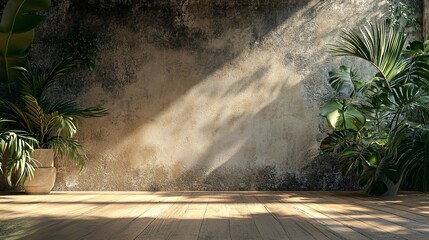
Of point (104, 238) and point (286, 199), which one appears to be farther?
point (286, 199)

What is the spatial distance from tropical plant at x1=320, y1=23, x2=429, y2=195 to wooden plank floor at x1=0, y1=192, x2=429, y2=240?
0.31m

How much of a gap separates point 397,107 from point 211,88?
2130 millimetres

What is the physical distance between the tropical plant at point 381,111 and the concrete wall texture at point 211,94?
64 cm

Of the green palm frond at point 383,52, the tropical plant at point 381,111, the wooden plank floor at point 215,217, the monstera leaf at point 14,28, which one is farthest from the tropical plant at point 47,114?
the green palm frond at point 383,52

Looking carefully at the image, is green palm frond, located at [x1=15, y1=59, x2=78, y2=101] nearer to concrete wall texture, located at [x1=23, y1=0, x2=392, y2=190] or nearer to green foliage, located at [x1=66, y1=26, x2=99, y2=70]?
green foliage, located at [x1=66, y1=26, x2=99, y2=70]

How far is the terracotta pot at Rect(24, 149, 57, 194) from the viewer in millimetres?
5922

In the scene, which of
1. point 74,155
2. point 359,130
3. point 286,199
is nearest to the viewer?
point 286,199

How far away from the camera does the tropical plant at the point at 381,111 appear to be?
5.17 meters

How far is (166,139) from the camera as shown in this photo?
6.48 metres

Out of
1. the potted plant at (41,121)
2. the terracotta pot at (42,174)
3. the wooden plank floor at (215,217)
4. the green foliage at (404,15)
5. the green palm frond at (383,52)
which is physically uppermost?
the green foliage at (404,15)

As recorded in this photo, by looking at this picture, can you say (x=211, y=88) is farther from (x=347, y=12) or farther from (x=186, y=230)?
(x=186, y=230)

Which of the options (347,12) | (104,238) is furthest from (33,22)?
(347,12)

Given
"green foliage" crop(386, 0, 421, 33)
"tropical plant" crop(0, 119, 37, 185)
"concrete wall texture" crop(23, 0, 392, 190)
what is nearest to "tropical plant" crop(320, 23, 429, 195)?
"concrete wall texture" crop(23, 0, 392, 190)

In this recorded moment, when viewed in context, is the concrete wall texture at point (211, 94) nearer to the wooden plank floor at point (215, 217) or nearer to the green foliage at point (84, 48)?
the green foliage at point (84, 48)
